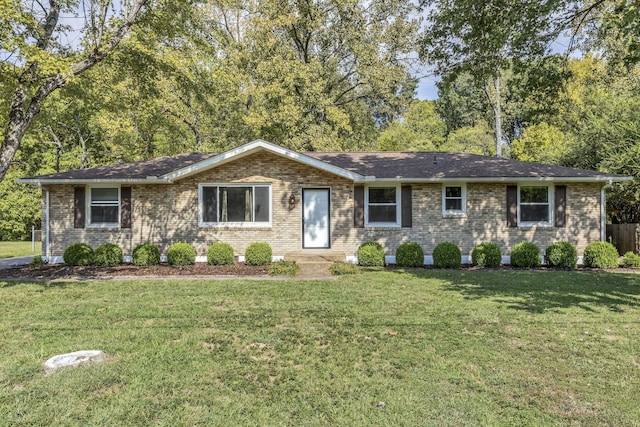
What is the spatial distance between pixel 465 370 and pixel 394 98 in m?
20.2

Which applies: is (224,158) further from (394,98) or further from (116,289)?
(394,98)

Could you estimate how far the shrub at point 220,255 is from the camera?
11.8m

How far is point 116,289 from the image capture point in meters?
8.41

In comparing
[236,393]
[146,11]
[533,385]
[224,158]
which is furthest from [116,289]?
[533,385]

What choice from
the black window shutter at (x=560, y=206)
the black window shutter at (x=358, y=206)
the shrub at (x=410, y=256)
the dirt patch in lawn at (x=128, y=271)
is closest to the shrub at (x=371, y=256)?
the shrub at (x=410, y=256)

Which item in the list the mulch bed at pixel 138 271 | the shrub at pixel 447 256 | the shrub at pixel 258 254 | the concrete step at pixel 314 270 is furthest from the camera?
the shrub at pixel 258 254

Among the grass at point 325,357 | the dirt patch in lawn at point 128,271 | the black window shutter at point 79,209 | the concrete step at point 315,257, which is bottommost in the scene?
the grass at point 325,357

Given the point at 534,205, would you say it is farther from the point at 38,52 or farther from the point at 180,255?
the point at 38,52

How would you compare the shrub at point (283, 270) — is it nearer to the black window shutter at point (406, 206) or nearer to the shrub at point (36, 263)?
the black window shutter at point (406, 206)

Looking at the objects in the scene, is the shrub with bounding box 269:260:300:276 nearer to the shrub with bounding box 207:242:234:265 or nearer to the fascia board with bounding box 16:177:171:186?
the shrub with bounding box 207:242:234:265

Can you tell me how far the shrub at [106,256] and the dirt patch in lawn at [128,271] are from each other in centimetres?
28

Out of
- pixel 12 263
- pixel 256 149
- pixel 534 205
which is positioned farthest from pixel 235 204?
pixel 534 205

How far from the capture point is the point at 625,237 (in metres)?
13.4

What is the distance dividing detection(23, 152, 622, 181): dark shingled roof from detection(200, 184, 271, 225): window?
70.1 inches
